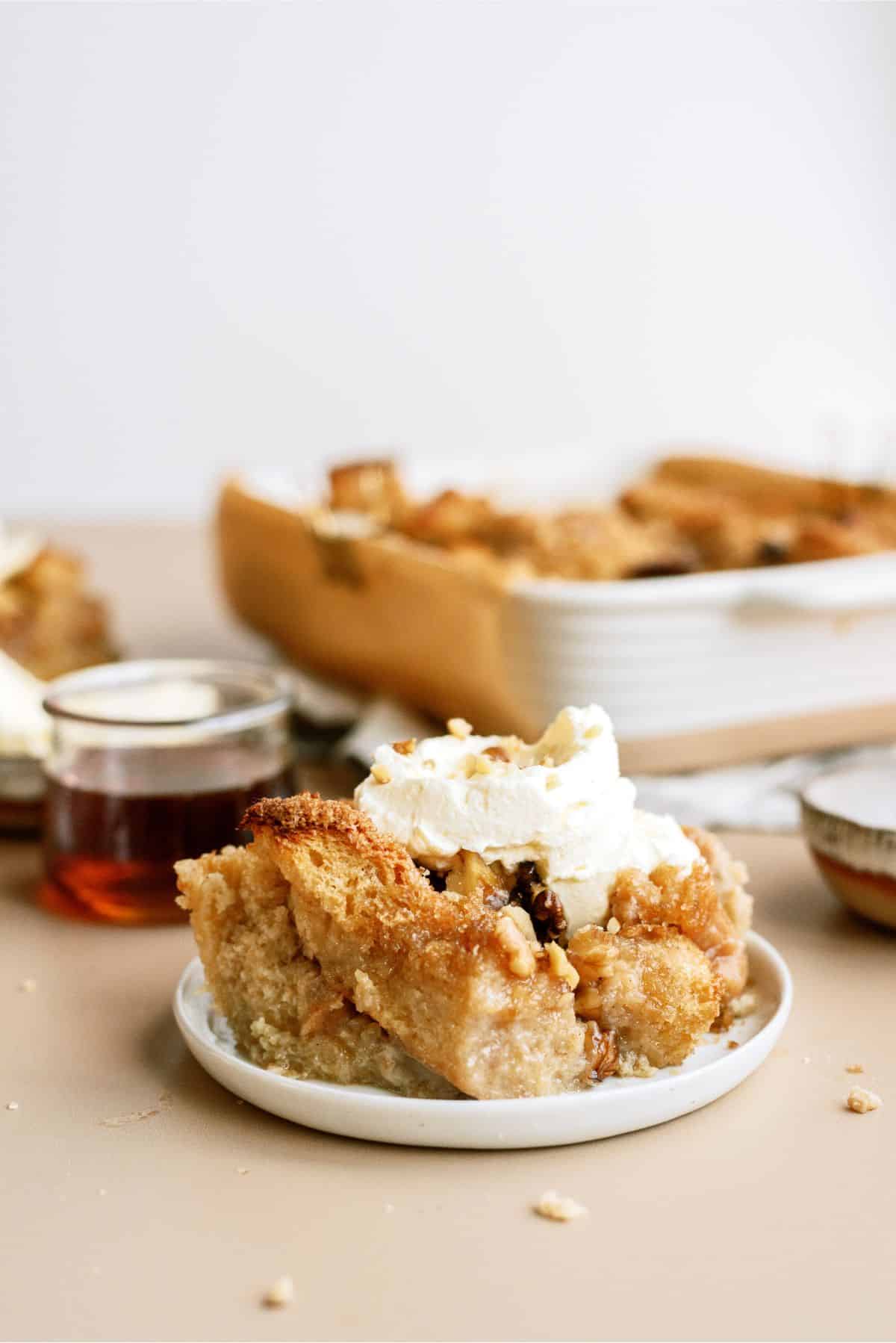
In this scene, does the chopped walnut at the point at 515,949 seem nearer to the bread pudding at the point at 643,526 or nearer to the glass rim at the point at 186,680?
the glass rim at the point at 186,680

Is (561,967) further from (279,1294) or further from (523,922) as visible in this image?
(279,1294)

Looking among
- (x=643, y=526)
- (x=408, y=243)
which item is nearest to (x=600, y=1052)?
(x=643, y=526)

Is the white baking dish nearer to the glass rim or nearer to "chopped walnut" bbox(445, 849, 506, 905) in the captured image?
the glass rim

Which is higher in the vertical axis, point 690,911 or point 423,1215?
point 690,911

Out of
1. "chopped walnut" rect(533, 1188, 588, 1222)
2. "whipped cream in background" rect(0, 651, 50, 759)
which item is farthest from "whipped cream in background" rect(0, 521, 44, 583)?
"chopped walnut" rect(533, 1188, 588, 1222)

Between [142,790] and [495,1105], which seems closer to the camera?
[495,1105]

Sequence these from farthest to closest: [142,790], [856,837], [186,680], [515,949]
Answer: [186,680], [142,790], [856,837], [515,949]

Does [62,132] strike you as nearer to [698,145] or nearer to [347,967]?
[698,145]
